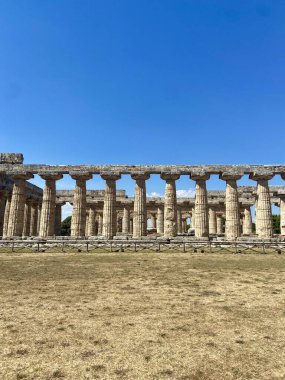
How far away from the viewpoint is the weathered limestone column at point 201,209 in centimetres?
3725

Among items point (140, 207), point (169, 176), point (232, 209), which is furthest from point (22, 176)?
point (232, 209)

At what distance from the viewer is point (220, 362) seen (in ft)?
18.1

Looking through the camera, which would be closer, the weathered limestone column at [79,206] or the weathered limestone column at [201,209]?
the weathered limestone column at [201,209]

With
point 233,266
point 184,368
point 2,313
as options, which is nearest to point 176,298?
point 184,368

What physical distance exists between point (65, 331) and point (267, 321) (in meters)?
5.24

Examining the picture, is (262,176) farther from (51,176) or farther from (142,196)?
(51,176)

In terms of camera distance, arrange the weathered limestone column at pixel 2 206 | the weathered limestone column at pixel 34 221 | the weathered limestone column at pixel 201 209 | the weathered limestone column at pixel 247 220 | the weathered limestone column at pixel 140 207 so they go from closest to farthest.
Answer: the weathered limestone column at pixel 201 209 → the weathered limestone column at pixel 140 207 → the weathered limestone column at pixel 2 206 → the weathered limestone column at pixel 34 221 → the weathered limestone column at pixel 247 220

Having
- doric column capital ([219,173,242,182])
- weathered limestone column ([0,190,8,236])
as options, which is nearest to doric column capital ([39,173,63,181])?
weathered limestone column ([0,190,8,236])

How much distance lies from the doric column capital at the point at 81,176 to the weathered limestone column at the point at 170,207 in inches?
390

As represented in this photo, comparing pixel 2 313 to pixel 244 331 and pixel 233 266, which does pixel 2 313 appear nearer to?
pixel 244 331

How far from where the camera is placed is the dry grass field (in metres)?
5.30

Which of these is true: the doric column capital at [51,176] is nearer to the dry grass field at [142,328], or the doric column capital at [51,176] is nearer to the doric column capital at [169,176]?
the doric column capital at [169,176]

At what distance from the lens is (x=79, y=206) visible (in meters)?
39.4

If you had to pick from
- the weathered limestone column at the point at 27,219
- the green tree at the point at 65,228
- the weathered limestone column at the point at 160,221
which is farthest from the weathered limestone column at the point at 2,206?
the green tree at the point at 65,228
